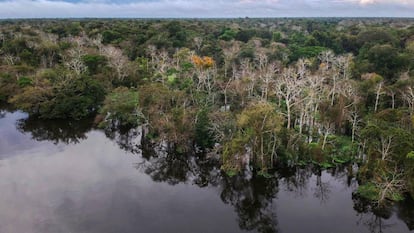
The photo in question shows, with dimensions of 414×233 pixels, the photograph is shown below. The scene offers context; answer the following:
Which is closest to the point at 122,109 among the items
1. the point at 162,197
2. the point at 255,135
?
the point at 162,197

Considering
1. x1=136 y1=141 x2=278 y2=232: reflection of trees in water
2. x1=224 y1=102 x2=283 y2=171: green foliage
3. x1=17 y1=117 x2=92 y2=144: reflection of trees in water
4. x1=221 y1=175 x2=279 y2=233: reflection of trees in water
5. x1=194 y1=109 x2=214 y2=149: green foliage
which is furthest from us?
x1=17 y1=117 x2=92 y2=144: reflection of trees in water

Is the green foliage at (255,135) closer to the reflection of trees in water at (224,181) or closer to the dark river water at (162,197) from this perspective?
the reflection of trees in water at (224,181)

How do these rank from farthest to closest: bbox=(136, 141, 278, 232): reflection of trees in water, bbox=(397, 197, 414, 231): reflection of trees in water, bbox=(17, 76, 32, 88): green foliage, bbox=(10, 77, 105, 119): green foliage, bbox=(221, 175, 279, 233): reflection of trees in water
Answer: bbox=(17, 76, 32, 88): green foliage, bbox=(10, 77, 105, 119): green foliage, bbox=(136, 141, 278, 232): reflection of trees in water, bbox=(221, 175, 279, 233): reflection of trees in water, bbox=(397, 197, 414, 231): reflection of trees in water

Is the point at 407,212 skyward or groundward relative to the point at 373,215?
skyward

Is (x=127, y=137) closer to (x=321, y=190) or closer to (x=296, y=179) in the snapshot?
(x=296, y=179)

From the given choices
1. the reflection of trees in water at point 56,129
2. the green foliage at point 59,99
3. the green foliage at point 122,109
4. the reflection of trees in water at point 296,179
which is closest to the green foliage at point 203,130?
the green foliage at point 122,109

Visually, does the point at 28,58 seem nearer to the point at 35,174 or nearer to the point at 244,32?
the point at 35,174

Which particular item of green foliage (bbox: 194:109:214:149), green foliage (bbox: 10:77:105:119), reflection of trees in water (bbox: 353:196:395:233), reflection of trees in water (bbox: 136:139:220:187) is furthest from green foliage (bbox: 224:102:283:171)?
green foliage (bbox: 10:77:105:119)

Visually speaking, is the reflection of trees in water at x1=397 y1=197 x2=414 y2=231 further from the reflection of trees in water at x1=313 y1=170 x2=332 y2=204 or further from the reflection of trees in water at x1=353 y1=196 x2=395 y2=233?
the reflection of trees in water at x1=313 y1=170 x2=332 y2=204
